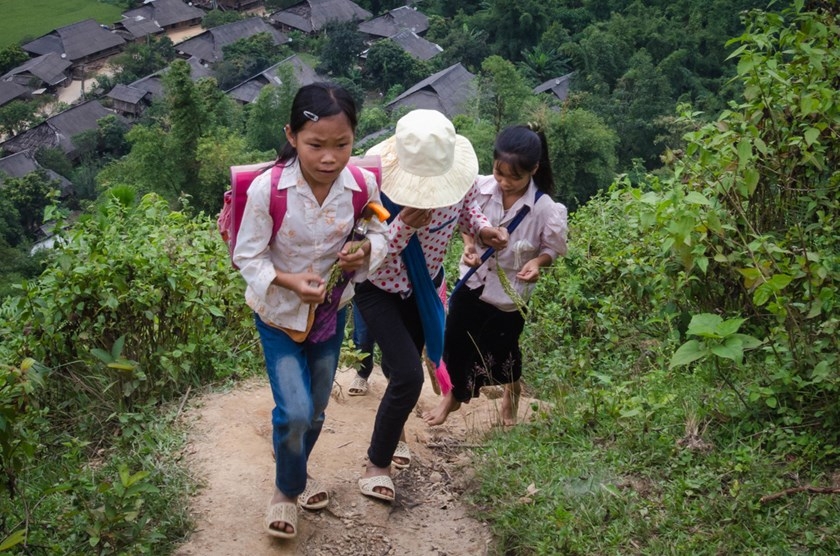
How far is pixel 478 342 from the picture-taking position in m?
3.53

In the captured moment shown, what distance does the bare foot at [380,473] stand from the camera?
9.98 ft

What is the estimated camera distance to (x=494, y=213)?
11.1 ft

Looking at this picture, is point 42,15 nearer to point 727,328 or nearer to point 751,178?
point 751,178

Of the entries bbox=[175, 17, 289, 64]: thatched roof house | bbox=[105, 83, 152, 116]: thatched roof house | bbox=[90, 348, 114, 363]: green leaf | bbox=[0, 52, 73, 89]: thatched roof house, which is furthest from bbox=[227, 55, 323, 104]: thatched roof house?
bbox=[90, 348, 114, 363]: green leaf

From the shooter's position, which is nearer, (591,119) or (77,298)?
(77,298)

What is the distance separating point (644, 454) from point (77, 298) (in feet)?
7.27

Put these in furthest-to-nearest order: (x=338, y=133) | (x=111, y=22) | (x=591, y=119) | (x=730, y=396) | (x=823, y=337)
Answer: (x=111, y=22) → (x=591, y=119) → (x=730, y=396) → (x=823, y=337) → (x=338, y=133)

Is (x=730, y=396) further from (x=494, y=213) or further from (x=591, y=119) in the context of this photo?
(x=591, y=119)

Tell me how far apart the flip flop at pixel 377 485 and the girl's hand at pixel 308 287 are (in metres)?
0.80

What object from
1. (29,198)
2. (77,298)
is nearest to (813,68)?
(77,298)

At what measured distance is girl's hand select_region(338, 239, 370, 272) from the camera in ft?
8.51

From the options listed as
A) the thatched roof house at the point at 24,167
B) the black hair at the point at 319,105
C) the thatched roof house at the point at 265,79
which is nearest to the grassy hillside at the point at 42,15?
the thatched roof house at the point at 265,79

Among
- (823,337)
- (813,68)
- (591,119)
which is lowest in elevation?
(591,119)

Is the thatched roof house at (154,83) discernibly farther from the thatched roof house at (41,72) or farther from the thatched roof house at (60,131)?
the thatched roof house at (41,72)
